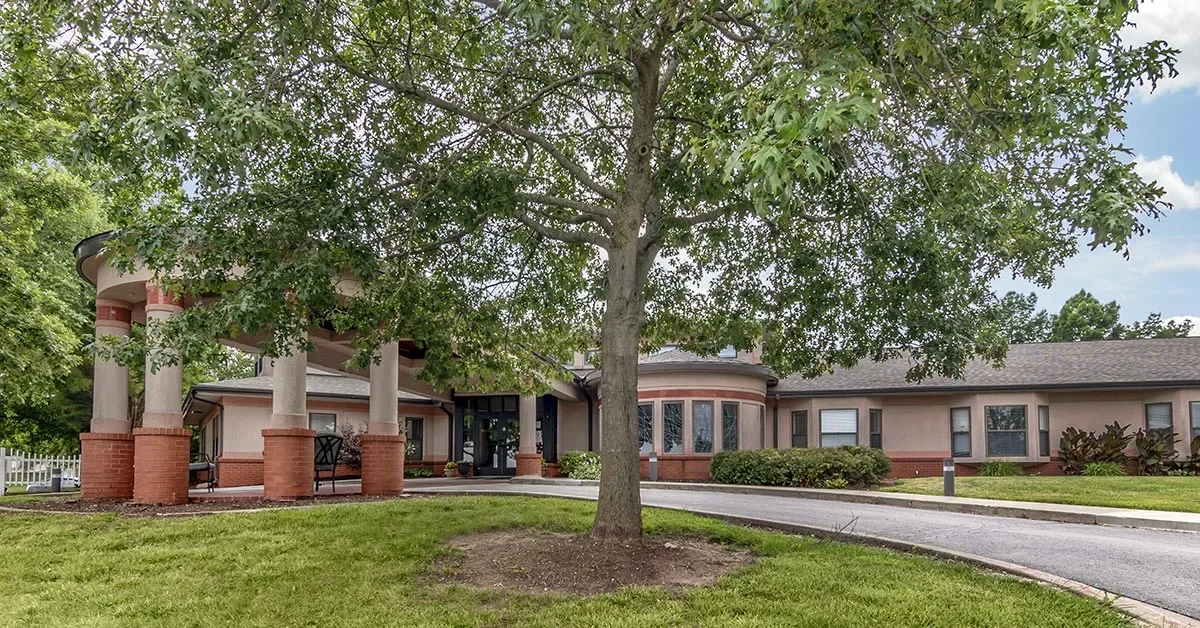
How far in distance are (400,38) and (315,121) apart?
1436 mm

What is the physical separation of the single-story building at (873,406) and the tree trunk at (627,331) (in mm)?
14759

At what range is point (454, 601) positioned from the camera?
23.4ft

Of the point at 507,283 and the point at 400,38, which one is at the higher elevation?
the point at 400,38

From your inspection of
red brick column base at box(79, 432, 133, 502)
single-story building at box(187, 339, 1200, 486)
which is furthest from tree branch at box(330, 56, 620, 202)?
single-story building at box(187, 339, 1200, 486)

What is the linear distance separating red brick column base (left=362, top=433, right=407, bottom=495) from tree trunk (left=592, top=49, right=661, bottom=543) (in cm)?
718

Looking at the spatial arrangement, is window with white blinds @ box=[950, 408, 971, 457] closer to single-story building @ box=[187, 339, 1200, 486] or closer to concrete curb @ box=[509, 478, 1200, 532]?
single-story building @ box=[187, 339, 1200, 486]

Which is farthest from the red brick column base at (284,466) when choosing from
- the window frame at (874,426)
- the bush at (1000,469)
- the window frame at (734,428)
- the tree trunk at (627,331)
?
the bush at (1000,469)

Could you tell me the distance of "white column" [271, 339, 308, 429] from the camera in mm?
14109

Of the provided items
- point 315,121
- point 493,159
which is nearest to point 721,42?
point 493,159

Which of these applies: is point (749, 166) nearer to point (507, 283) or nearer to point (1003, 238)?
point (1003, 238)

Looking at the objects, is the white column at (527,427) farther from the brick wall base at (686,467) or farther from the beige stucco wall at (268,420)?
the beige stucco wall at (268,420)

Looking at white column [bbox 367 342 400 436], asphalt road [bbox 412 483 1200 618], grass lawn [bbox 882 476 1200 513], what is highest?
white column [bbox 367 342 400 436]

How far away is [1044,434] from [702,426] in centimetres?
996

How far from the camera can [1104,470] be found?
2241 cm
